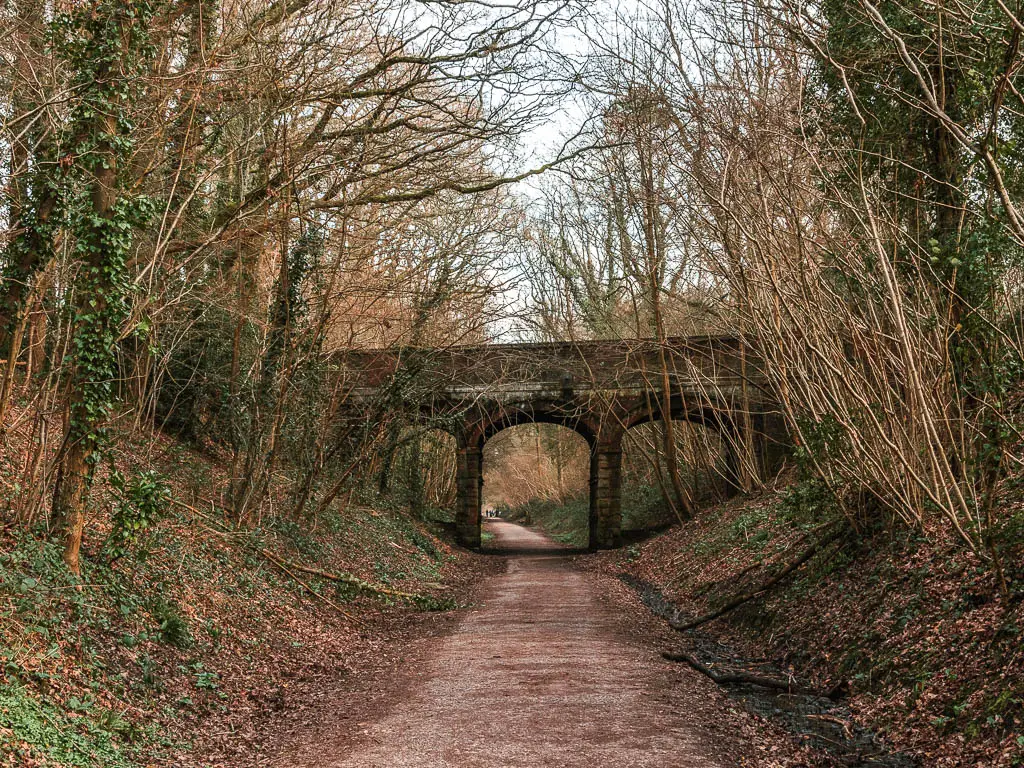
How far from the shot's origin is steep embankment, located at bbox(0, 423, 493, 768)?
5082mm

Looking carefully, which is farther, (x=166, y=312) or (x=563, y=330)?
(x=563, y=330)

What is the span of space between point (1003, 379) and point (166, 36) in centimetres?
867

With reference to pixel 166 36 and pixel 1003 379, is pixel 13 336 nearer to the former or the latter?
pixel 166 36

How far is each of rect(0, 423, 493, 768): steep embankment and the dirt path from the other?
2.39 ft

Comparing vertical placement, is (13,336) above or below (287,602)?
above

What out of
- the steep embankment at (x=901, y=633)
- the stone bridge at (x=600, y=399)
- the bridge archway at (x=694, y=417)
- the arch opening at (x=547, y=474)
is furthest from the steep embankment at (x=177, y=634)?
the arch opening at (x=547, y=474)

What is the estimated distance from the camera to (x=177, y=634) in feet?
23.3

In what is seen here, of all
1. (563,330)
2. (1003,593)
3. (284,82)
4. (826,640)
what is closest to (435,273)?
(284,82)

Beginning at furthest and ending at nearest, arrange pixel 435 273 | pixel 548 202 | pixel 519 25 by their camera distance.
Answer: pixel 548 202 < pixel 435 273 < pixel 519 25

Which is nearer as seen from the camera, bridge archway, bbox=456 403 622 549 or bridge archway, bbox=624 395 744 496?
bridge archway, bbox=624 395 744 496

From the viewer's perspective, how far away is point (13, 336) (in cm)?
761

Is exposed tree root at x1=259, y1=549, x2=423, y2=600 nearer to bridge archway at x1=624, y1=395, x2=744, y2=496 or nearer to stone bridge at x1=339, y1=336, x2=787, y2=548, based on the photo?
stone bridge at x1=339, y1=336, x2=787, y2=548

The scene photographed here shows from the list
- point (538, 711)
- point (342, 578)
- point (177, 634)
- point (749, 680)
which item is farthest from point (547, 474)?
point (538, 711)

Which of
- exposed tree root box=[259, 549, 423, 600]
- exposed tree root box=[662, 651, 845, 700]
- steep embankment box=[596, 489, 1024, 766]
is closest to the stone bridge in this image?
exposed tree root box=[259, 549, 423, 600]
